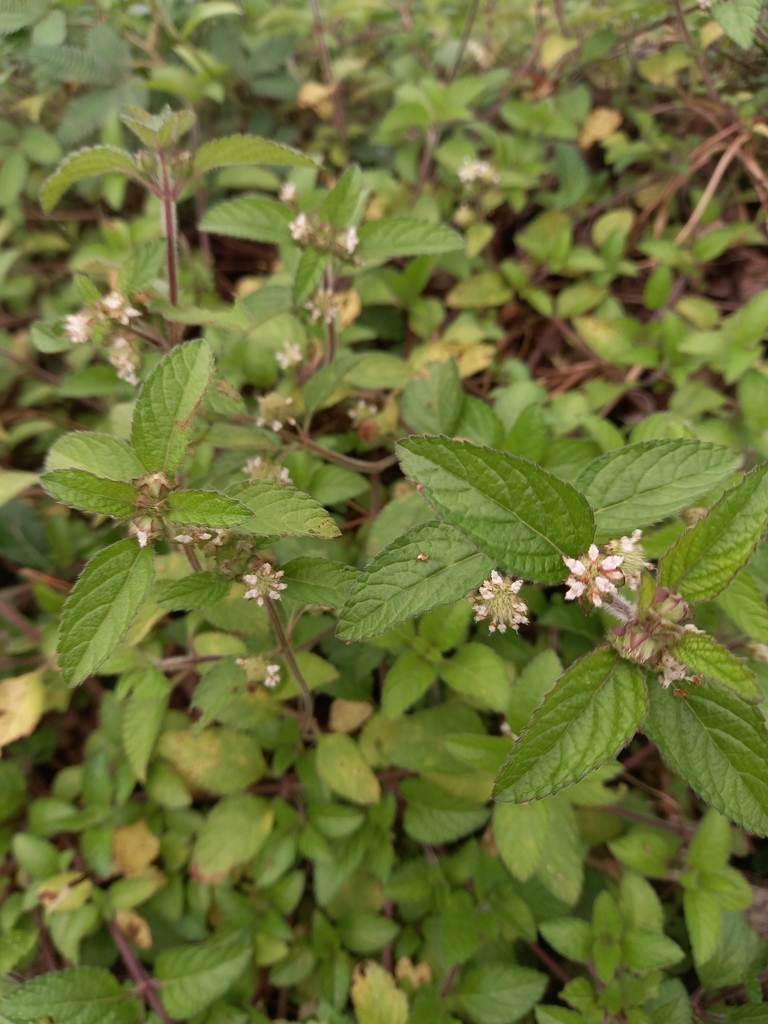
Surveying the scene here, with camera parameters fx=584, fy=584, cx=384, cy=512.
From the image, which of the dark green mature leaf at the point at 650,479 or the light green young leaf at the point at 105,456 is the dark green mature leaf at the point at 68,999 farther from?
the dark green mature leaf at the point at 650,479

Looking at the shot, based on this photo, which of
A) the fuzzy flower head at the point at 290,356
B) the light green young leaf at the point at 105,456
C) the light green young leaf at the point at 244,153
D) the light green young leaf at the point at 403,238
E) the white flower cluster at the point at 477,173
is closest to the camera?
the light green young leaf at the point at 105,456

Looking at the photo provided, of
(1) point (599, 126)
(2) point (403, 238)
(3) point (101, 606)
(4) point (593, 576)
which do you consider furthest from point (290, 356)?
(1) point (599, 126)

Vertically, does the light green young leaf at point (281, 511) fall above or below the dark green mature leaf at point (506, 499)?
below

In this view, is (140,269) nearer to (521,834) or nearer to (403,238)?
(403,238)

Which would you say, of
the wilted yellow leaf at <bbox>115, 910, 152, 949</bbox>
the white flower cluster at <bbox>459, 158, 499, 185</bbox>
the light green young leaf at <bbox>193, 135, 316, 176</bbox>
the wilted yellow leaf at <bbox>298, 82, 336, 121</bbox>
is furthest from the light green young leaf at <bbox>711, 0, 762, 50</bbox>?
the wilted yellow leaf at <bbox>115, 910, 152, 949</bbox>

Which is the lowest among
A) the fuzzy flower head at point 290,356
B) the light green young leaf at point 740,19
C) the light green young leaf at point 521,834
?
the light green young leaf at point 521,834

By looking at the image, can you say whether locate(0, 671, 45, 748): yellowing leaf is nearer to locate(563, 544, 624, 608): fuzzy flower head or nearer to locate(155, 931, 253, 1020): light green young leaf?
locate(155, 931, 253, 1020): light green young leaf

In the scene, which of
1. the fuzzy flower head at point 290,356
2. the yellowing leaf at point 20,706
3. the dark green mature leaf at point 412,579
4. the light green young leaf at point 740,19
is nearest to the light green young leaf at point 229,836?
the yellowing leaf at point 20,706
